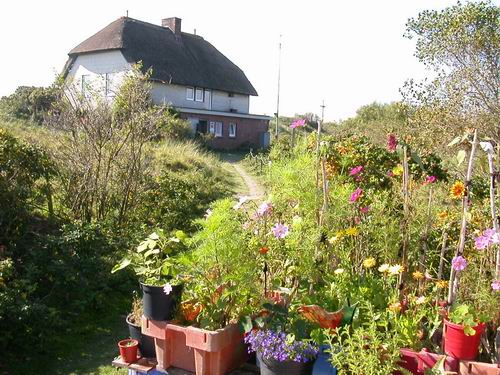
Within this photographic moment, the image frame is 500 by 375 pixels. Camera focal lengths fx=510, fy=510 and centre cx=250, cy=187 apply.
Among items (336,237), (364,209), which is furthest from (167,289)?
(364,209)

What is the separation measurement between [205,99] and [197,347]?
31.2 metres

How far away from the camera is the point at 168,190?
10.4 m

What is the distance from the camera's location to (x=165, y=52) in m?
31.5

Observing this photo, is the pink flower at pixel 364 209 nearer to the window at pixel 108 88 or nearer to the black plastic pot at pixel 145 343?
the black plastic pot at pixel 145 343

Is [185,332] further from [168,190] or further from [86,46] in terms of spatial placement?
[86,46]

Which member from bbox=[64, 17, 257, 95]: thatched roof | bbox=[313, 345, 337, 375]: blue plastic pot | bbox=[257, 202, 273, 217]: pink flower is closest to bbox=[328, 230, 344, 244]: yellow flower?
bbox=[257, 202, 273, 217]: pink flower

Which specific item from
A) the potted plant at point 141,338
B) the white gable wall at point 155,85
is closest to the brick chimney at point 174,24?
the white gable wall at point 155,85

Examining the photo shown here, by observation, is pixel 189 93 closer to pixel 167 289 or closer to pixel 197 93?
pixel 197 93

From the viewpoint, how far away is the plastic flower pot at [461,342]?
2658 millimetres

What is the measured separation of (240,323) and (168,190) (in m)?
7.55

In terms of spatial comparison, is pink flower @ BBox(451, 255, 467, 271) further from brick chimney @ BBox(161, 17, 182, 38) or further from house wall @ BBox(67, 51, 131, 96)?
brick chimney @ BBox(161, 17, 182, 38)

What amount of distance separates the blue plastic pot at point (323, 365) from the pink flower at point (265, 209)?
1173mm

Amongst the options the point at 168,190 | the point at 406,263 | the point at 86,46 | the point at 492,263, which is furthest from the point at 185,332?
the point at 86,46

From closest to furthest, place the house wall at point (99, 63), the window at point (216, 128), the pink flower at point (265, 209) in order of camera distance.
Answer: the pink flower at point (265, 209), the house wall at point (99, 63), the window at point (216, 128)
